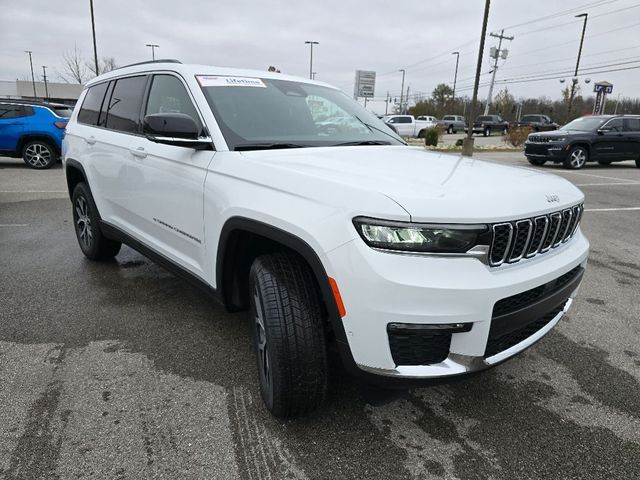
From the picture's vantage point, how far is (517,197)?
2045 millimetres

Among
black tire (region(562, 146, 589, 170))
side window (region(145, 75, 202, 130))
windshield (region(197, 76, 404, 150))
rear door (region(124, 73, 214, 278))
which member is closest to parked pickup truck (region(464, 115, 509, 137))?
black tire (region(562, 146, 589, 170))

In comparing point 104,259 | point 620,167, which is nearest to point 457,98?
point 620,167

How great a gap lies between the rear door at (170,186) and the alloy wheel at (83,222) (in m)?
1.34

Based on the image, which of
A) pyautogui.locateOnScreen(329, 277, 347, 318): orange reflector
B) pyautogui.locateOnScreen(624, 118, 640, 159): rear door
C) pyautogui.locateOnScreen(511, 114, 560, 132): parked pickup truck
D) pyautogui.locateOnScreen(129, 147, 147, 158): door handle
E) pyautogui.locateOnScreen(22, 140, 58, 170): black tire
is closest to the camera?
pyautogui.locateOnScreen(329, 277, 347, 318): orange reflector

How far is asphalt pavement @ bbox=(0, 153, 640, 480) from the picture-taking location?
2092 millimetres

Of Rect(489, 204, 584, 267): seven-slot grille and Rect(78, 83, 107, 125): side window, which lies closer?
Rect(489, 204, 584, 267): seven-slot grille

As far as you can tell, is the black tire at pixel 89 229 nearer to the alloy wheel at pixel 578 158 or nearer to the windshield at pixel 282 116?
the windshield at pixel 282 116

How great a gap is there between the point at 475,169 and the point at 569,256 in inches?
25.8

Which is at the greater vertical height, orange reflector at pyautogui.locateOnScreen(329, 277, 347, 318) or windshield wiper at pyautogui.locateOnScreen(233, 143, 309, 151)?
windshield wiper at pyautogui.locateOnScreen(233, 143, 309, 151)

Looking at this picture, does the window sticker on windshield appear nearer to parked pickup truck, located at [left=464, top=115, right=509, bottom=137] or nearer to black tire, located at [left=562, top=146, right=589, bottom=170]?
black tire, located at [left=562, top=146, right=589, bottom=170]

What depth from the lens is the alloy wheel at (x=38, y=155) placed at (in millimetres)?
12109

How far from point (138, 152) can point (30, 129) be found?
10586 millimetres

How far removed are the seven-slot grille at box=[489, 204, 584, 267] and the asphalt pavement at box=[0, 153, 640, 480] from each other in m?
0.70

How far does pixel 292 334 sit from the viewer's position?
208cm
